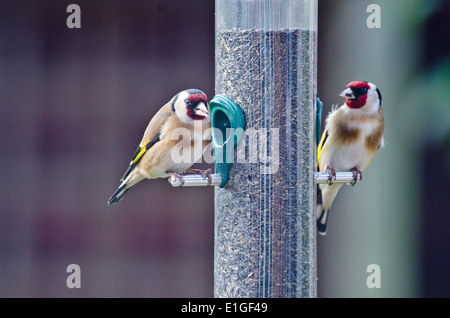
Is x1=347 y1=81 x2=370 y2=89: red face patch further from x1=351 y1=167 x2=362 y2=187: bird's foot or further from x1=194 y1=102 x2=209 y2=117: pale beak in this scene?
x1=194 y1=102 x2=209 y2=117: pale beak

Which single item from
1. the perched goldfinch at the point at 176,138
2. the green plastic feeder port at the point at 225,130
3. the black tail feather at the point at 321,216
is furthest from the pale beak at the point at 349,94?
the green plastic feeder port at the point at 225,130

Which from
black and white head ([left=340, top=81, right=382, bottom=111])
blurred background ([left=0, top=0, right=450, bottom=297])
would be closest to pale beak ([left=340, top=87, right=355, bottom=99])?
black and white head ([left=340, top=81, right=382, bottom=111])

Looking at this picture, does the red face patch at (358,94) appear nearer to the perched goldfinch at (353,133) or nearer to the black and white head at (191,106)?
the perched goldfinch at (353,133)

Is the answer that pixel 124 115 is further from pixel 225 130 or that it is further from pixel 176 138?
pixel 225 130

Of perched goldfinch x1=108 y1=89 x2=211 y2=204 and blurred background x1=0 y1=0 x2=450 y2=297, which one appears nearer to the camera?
perched goldfinch x1=108 y1=89 x2=211 y2=204

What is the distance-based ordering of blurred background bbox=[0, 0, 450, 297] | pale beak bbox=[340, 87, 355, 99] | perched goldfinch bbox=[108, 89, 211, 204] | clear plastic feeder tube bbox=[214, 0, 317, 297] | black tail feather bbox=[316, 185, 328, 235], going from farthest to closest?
blurred background bbox=[0, 0, 450, 297] < black tail feather bbox=[316, 185, 328, 235] < pale beak bbox=[340, 87, 355, 99] < perched goldfinch bbox=[108, 89, 211, 204] < clear plastic feeder tube bbox=[214, 0, 317, 297]
